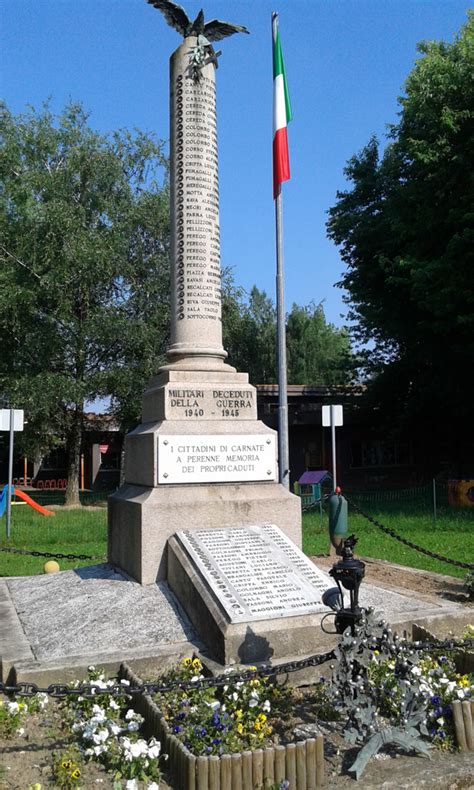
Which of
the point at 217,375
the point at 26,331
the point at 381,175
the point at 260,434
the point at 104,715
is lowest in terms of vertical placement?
the point at 104,715

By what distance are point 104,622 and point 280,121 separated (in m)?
11.5

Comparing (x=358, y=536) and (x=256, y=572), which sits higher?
(x=256, y=572)

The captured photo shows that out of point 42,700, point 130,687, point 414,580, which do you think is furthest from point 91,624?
point 414,580

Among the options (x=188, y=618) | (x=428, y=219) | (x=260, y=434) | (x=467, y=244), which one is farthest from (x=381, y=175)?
(x=188, y=618)

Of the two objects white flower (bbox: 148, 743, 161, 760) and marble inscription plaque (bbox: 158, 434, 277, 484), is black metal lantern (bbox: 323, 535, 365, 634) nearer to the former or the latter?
white flower (bbox: 148, 743, 161, 760)

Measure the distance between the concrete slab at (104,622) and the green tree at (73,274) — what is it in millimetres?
13736

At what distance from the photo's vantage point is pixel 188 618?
18.9 ft

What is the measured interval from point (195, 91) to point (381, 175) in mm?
18514

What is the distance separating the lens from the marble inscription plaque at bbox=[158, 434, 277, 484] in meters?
6.78

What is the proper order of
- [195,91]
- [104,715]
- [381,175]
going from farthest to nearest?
[381,175]
[195,91]
[104,715]

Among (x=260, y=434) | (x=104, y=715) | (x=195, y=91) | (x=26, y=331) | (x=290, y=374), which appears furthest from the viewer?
(x=290, y=374)

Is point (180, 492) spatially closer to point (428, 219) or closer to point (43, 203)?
point (428, 219)

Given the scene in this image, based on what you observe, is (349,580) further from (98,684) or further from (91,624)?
(91,624)

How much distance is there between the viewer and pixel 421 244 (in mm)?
20016
